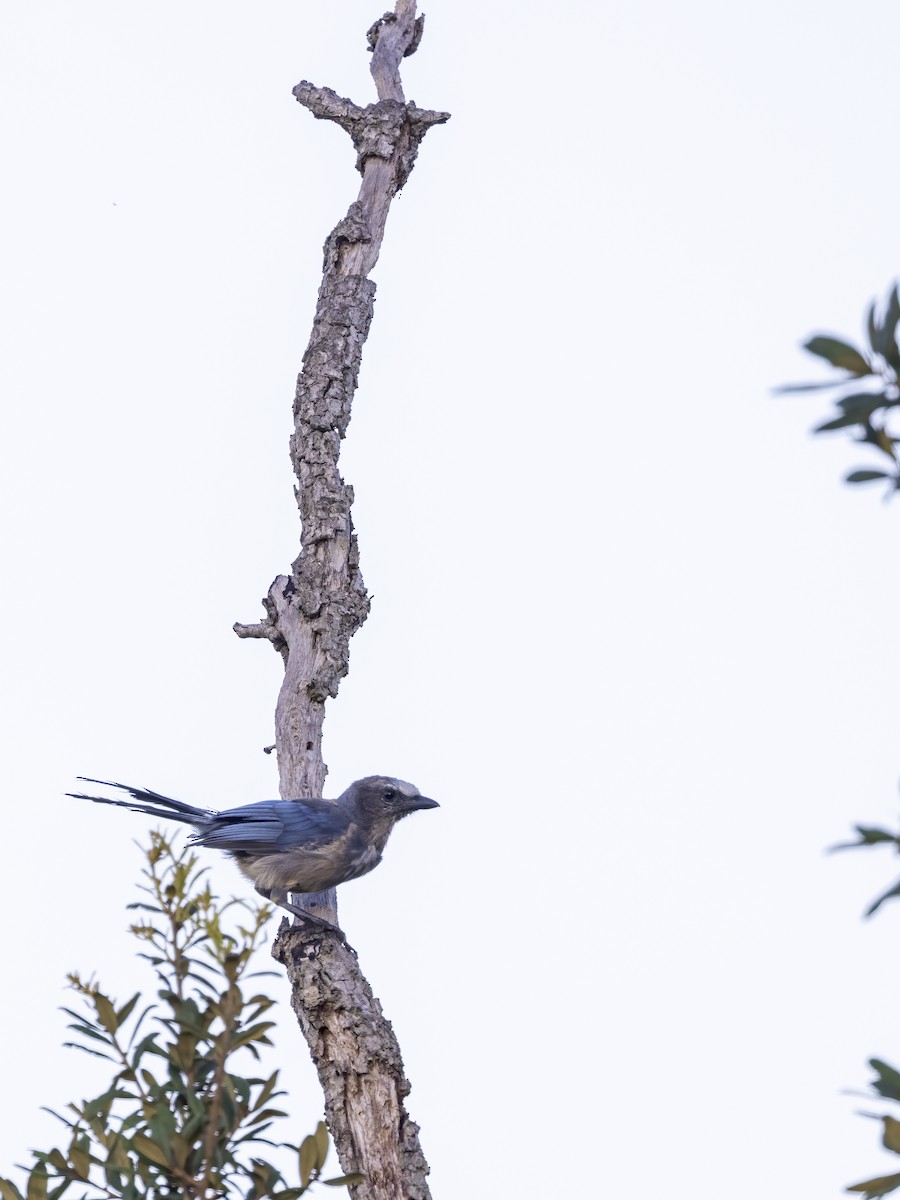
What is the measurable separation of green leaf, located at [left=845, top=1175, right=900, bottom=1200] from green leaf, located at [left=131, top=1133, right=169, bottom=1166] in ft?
3.79

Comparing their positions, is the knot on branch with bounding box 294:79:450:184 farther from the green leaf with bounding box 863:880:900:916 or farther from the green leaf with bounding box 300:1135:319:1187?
the green leaf with bounding box 863:880:900:916

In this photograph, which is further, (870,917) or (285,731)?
(285,731)

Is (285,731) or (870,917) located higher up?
(285,731)

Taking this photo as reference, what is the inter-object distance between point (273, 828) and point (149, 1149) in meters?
3.42

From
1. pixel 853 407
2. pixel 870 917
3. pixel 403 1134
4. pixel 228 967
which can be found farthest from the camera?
pixel 403 1134

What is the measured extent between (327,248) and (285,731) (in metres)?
2.28

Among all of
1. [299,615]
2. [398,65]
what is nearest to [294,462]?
[299,615]

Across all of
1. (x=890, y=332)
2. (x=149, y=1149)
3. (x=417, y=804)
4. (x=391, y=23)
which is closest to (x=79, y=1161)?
(x=149, y=1149)

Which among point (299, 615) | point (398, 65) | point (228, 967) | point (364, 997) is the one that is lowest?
point (228, 967)

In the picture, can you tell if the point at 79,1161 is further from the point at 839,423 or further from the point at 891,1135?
the point at 839,423

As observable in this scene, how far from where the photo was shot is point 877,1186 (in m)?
2.10

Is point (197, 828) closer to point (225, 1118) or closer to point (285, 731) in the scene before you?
point (285, 731)

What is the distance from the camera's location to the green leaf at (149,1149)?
2.55 m

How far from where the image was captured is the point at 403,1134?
4.97 m
